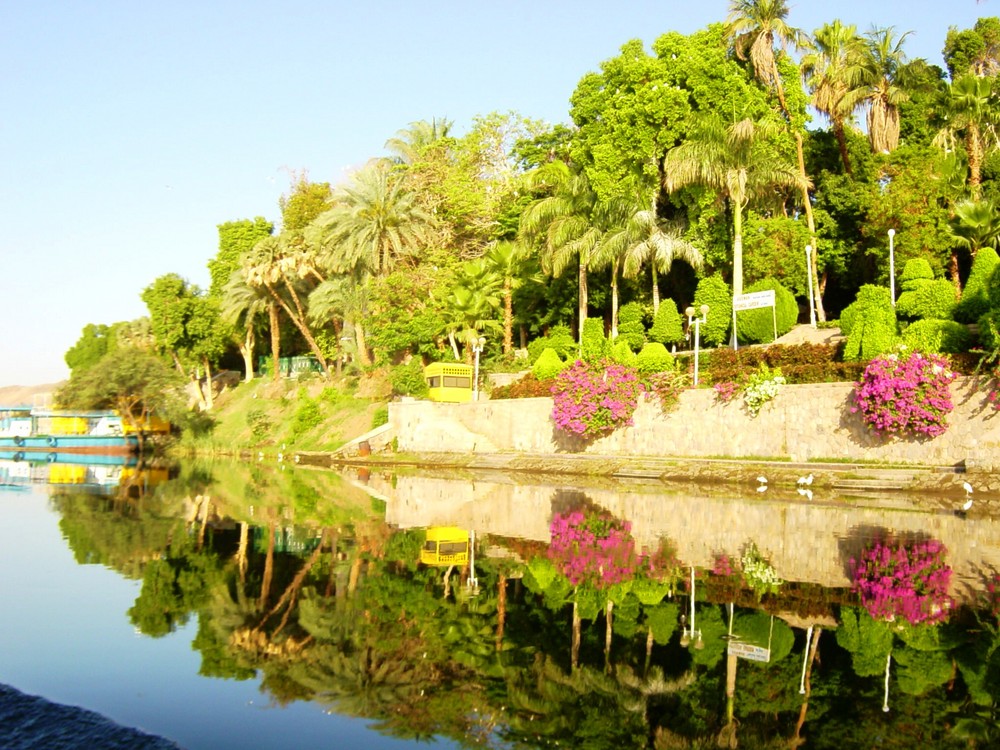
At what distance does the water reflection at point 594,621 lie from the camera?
714 centimetres

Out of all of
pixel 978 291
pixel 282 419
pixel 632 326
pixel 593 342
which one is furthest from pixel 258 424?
pixel 978 291

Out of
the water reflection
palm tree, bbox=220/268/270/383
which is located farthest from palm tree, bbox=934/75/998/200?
palm tree, bbox=220/268/270/383

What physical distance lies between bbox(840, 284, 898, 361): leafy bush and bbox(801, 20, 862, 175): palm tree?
12591 mm

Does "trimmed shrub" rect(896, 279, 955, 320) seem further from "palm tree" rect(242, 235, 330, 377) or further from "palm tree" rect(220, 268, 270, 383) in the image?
"palm tree" rect(220, 268, 270, 383)

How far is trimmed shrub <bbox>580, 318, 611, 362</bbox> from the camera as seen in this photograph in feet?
115

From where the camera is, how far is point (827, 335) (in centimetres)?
3155

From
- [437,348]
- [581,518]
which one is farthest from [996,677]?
[437,348]

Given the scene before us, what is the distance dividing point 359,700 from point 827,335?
2704 centimetres

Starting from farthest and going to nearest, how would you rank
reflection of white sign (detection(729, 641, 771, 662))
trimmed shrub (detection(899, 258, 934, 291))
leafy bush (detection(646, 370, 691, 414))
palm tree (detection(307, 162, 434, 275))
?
palm tree (detection(307, 162, 434, 275)) → leafy bush (detection(646, 370, 691, 414)) → trimmed shrub (detection(899, 258, 934, 291)) → reflection of white sign (detection(729, 641, 771, 662))

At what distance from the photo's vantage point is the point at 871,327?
1039 inches

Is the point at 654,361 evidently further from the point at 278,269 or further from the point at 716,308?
the point at 278,269

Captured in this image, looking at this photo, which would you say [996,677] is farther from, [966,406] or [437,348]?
[437,348]

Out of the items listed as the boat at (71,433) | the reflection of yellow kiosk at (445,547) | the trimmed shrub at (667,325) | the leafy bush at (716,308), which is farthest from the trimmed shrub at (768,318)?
the boat at (71,433)

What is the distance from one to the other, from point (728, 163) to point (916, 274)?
25.3ft
